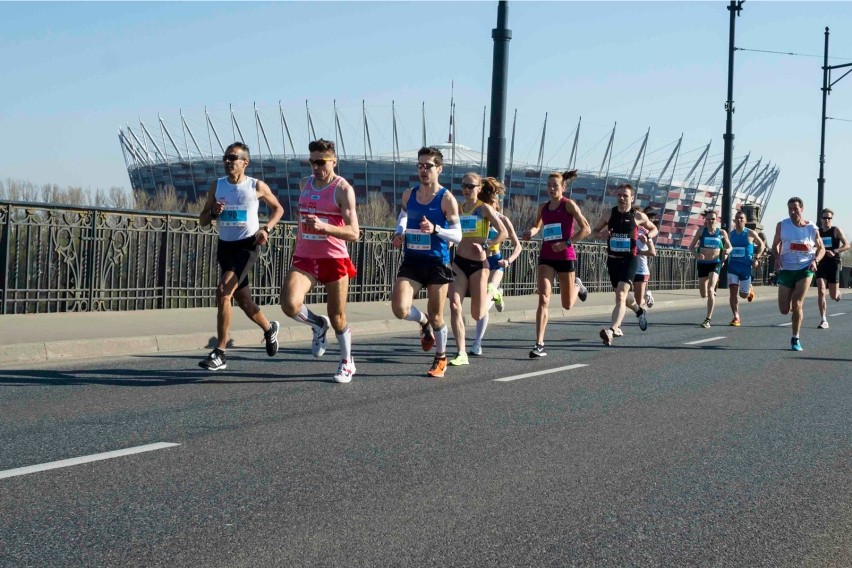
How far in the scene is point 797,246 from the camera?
1316 cm

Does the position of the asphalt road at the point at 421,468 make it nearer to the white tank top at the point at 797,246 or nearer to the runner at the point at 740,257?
the white tank top at the point at 797,246

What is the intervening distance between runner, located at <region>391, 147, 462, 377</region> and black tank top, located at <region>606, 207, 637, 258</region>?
4262mm

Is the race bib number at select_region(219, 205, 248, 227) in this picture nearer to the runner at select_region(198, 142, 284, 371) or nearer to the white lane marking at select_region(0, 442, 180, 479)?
the runner at select_region(198, 142, 284, 371)

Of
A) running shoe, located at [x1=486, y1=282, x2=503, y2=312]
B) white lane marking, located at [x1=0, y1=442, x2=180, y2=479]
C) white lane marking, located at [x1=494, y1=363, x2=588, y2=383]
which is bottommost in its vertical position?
white lane marking, located at [x1=0, y1=442, x2=180, y2=479]

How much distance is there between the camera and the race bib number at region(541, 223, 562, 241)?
448 inches

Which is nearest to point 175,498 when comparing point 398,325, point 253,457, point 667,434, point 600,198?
point 253,457

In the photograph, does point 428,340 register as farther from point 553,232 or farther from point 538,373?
point 553,232

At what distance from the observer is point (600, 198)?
98.2 m

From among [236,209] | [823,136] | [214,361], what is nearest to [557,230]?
[236,209]

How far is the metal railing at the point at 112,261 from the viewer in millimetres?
13086

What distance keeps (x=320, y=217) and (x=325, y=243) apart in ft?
0.69

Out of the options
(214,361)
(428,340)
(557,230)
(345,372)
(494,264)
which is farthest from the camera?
(494,264)

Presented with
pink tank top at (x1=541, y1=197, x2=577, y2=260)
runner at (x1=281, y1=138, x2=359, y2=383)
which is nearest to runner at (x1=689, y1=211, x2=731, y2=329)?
pink tank top at (x1=541, y1=197, x2=577, y2=260)

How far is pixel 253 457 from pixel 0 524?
1.62 meters
